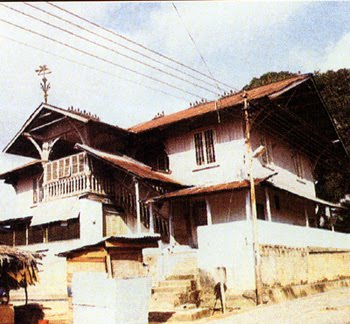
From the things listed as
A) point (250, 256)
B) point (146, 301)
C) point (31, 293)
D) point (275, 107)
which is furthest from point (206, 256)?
point (31, 293)

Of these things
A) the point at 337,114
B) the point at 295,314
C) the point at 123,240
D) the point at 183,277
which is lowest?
the point at 295,314

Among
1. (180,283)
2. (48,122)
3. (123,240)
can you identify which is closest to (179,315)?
(180,283)

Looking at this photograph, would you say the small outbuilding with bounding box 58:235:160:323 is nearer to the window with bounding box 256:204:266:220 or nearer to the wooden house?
the wooden house

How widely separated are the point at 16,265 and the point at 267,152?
40.4 feet

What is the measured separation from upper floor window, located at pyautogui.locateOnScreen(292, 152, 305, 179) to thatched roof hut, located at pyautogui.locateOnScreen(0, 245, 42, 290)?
15168 mm

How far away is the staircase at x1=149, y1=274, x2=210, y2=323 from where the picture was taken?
11430mm

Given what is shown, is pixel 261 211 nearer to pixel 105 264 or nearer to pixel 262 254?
pixel 262 254

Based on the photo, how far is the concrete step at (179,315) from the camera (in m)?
11.2

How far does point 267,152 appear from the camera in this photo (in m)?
20.1

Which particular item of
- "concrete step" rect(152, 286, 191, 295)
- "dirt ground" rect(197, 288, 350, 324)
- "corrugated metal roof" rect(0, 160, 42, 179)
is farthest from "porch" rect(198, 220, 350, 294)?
"corrugated metal roof" rect(0, 160, 42, 179)

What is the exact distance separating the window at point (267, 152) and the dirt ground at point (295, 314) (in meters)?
7.83

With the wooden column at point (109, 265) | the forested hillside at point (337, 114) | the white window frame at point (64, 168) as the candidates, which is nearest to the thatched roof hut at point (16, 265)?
the wooden column at point (109, 265)

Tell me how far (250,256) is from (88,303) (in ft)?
18.7

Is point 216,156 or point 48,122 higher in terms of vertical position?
point 48,122
